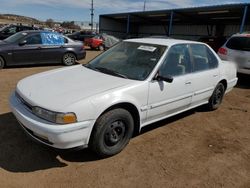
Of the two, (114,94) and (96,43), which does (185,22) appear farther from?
(114,94)

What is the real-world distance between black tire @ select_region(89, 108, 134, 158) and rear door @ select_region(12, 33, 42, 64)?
705cm

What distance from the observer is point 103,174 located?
2.98 meters

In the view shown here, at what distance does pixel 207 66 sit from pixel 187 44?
0.71 m

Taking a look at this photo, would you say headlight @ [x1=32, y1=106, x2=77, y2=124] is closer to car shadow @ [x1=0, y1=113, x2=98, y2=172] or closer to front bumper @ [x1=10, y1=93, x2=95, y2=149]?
front bumper @ [x1=10, y1=93, x2=95, y2=149]

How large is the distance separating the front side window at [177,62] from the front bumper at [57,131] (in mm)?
1528

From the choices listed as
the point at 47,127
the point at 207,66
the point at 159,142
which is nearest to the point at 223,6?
the point at 207,66

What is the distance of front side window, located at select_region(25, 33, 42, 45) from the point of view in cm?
914

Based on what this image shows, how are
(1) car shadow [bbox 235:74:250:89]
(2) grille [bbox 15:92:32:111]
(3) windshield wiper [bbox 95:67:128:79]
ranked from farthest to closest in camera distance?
1. (1) car shadow [bbox 235:74:250:89]
2. (3) windshield wiper [bbox 95:67:128:79]
3. (2) grille [bbox 15:92:32:111]

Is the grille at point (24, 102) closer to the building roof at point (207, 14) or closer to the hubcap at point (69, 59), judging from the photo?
the hubcap at point (69, 59)

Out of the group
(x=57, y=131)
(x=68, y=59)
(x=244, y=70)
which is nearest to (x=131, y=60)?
(x=57, y=131)

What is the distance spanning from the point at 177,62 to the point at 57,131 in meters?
2.35

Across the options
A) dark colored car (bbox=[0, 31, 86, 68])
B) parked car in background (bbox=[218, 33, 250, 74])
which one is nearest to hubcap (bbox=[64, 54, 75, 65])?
dark colored car (bbox=[0, 31, 86, 68])

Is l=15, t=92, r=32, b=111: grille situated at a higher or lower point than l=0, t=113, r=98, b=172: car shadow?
higher

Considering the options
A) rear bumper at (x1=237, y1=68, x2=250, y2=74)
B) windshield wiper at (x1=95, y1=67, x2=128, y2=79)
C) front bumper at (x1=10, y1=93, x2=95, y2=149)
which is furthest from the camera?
rear bumper at (x1=237, y1=68, x2=250, y2=74)
